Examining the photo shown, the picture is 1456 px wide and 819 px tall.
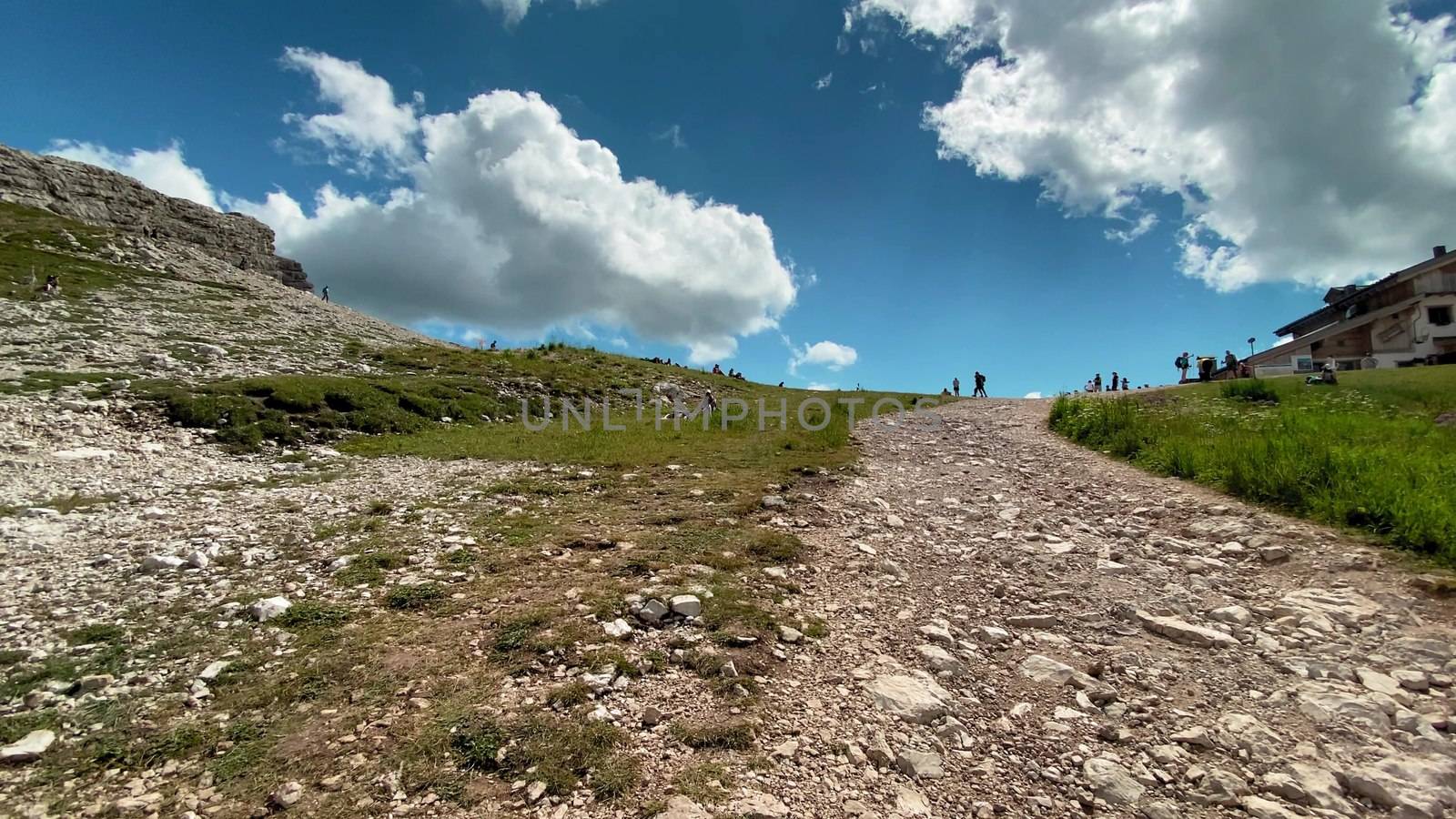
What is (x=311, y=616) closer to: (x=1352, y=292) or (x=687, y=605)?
(x=687, y=605)

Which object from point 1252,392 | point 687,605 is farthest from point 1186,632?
point 1252,392

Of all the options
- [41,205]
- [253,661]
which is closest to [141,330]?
[253,661]

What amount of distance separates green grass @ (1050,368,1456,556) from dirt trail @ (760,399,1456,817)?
2.43 feet

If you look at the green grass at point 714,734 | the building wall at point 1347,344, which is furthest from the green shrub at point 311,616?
the building wall at point 1347,344

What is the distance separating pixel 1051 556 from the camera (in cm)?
828

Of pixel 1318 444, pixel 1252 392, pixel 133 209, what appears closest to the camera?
pixel 1318 444

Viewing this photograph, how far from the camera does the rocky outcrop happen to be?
49.6 metres

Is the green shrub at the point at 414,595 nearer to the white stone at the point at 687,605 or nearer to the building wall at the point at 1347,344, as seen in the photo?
the white stone at the point at 687,605

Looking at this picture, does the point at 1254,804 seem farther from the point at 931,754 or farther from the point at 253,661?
the point at 253,661

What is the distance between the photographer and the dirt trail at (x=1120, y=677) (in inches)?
154

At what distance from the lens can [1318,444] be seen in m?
10.9

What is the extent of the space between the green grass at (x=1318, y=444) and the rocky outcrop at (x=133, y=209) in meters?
74.4

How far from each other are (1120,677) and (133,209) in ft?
263

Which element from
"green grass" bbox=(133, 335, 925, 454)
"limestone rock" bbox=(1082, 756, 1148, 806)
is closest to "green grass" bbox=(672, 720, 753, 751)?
"limestone rock" bbox=(1082, 756, 1148, 806)
